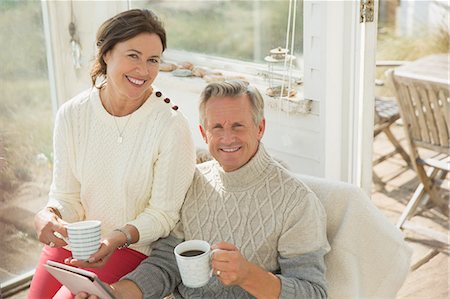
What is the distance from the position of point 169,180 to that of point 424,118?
1.93 m

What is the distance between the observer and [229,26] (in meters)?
3.29

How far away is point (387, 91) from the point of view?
4184 millimetres

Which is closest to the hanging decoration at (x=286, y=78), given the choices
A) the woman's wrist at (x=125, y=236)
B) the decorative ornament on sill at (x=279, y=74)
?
the decorative ornament on sill at (x=279, y=74)

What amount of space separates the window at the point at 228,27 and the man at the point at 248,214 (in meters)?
1.01

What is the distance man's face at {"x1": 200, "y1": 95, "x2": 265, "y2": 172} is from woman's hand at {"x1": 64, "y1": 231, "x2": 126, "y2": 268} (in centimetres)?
39

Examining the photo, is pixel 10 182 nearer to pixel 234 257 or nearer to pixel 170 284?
pixel 170 284

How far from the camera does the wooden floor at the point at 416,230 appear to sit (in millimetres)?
3289

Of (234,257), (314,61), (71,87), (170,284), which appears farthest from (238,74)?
(234,257)

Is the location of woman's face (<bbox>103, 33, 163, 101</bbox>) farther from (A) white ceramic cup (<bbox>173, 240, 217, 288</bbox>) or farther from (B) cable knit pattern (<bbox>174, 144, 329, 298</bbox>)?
(A) white ceramic cup (<bbox>173, 240, 217, 288</bbox>)

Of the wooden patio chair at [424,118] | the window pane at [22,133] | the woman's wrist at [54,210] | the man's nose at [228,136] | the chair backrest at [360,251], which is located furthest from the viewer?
the wooden patio chair at [424,118]

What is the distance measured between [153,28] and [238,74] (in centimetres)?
113

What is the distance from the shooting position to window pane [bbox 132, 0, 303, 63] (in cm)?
301

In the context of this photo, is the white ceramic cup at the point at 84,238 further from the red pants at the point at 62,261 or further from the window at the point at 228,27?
the window at the point at 228,27

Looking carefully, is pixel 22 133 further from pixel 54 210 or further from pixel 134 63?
pixel 134 63
